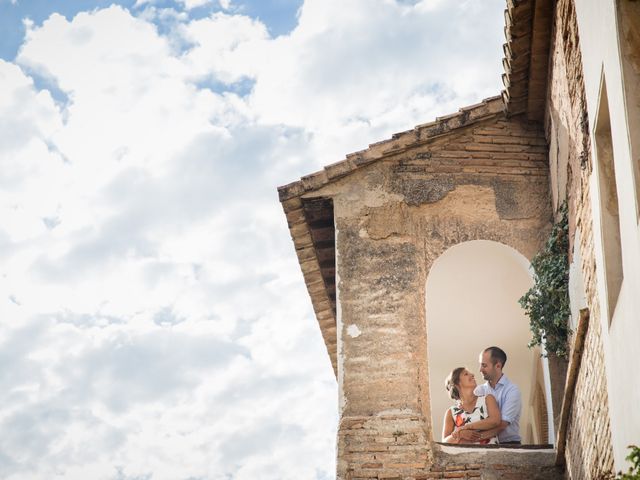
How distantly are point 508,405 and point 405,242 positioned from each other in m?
1.85

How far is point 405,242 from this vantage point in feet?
38.3

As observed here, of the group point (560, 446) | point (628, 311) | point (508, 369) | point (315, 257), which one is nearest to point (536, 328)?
point (560, 446)

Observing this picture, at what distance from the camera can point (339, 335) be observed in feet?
37.1

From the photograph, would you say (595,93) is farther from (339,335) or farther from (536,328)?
(339,335)

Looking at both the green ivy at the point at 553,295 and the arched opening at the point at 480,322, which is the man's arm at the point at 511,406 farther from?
the arched opening at the point at 480,322

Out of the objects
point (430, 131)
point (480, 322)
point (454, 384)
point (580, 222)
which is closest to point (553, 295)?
point (580, 222)

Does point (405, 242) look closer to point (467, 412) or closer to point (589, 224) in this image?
point (467, 412)

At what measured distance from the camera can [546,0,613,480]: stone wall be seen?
8.27m

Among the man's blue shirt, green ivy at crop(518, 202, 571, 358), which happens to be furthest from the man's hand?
green ivy at crop(518, 202, 571, 358)

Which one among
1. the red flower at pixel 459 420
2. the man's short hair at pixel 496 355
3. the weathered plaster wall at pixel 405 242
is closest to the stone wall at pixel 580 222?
the weathered plaster wall at pixel 405 242

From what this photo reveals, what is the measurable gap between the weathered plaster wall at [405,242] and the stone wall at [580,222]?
3.70 feet

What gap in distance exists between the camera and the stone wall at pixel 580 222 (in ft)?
27.1

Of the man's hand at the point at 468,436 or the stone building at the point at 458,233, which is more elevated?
the stone building at the point at 458,233

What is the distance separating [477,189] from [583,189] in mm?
3006
